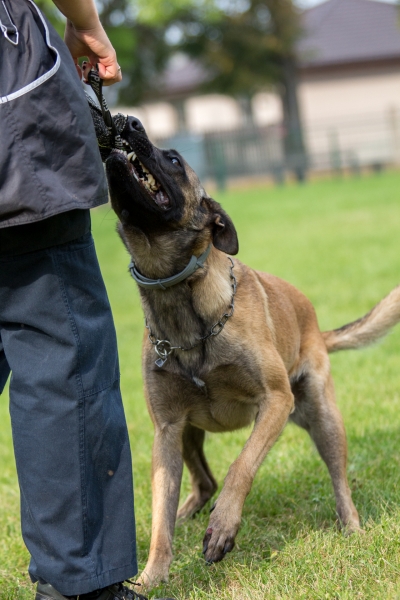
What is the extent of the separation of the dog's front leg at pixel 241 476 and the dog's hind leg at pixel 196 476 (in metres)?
0.72

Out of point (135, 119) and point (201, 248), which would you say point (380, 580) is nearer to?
point (201, 248)

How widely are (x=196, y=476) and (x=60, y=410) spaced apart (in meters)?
1.76

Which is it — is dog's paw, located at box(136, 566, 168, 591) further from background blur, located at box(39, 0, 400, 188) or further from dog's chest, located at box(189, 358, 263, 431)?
background blur, located at box(39, 0, 400, 188)

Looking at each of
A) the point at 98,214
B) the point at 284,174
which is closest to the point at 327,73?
the point at 284,174

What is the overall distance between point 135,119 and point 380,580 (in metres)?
1.98

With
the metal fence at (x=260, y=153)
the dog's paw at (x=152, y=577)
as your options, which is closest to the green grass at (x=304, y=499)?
the dog's paw at (x=152, y=577)

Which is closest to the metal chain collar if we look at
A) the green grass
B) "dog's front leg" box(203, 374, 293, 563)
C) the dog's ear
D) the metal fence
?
the dog's ear

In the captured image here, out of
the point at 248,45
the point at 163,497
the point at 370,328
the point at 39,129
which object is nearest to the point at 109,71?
the point at 39,129

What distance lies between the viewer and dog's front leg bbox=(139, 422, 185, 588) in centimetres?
308

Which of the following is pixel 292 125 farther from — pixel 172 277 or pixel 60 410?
pixel 60 410

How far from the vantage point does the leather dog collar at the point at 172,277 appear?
3338mm

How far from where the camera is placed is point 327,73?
3953cm

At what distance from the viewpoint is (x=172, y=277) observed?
334cm

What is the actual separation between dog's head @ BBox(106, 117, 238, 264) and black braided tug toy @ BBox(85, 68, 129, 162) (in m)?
0.04
